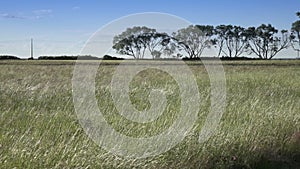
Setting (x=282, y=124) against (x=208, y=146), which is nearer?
(x=208, y=146)

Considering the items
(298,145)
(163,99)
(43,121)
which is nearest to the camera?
(298,145)

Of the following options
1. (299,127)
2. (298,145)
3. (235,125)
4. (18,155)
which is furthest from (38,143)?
(299,127)

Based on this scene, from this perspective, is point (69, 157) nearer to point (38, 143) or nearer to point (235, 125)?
point (38, 143)

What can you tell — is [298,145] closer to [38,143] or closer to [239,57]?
[38,143]

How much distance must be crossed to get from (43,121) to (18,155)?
1840mm

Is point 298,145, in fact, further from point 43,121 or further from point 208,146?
point 43,121

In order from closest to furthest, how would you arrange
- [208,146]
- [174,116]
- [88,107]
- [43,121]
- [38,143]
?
1. [38,143]
2. [208,146]
3. [43,121]
4. [174,116]
5. [88,107]

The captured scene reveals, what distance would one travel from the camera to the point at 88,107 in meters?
7.63

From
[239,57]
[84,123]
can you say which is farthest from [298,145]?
[239,57]

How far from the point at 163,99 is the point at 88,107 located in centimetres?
207

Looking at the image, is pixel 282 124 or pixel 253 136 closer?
pixel 253 136

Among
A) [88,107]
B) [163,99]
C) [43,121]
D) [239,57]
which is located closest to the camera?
[43,121]

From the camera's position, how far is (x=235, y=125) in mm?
6523

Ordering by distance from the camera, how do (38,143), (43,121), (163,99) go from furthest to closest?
(163,99)
(43,121)
(38,143)
